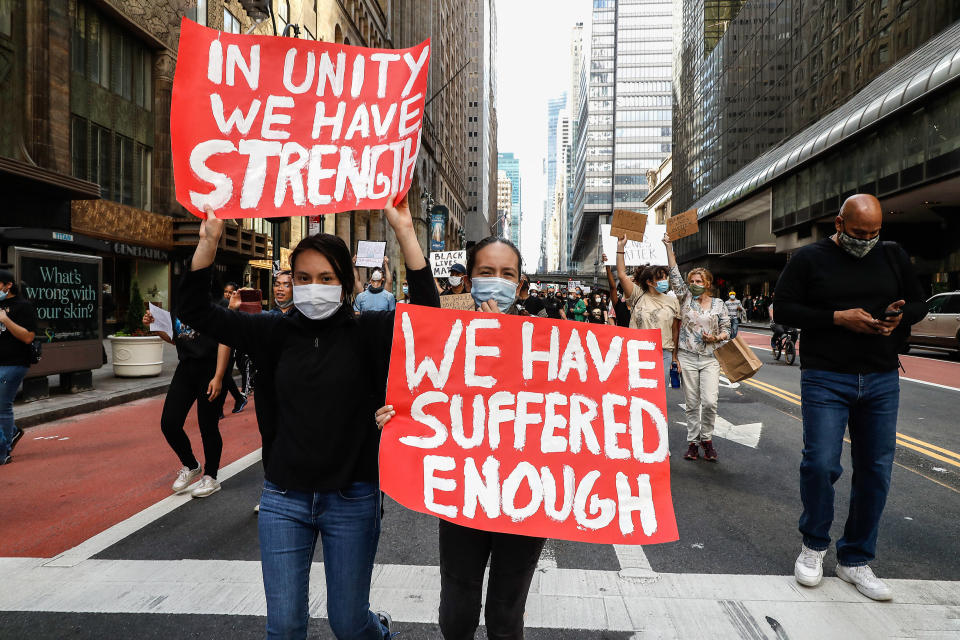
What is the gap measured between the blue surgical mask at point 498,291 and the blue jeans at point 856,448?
2142 mm

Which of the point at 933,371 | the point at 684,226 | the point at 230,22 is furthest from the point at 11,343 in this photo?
the point at 230,22

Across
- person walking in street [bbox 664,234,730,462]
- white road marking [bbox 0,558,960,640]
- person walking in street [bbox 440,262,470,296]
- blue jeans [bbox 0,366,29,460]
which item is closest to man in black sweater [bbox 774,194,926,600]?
white road marking [bbox 0,558,960,640]

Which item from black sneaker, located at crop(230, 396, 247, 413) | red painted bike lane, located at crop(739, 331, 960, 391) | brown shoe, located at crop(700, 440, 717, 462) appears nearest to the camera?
brown shoe, located at crop(700, 440, 717, 462)

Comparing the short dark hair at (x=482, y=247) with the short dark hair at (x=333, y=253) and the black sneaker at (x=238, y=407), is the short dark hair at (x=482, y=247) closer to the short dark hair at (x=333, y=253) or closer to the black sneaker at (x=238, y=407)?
the short dark hair at (x=333, y=253)

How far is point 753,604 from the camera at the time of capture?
10.4ft

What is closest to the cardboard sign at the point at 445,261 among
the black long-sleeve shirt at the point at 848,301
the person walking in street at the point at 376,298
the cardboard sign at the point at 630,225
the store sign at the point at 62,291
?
the person walking in street at the point at 376,298

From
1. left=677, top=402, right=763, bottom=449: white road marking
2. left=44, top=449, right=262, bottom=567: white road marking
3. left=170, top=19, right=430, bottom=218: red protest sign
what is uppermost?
left=170, top=19, right=430, bottom=218: red protest sign

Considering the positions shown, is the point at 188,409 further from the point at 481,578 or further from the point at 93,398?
the point at 93,398

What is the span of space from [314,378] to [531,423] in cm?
83

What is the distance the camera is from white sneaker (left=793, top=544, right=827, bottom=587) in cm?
337

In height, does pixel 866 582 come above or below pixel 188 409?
below

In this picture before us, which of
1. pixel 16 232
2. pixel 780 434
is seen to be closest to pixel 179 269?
pixel 16 232

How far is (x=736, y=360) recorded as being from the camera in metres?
6.12

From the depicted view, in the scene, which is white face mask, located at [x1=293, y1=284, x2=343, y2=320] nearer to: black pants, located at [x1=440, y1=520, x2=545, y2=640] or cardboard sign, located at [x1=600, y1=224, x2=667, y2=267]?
black pants, located at [x1=440, y1=520, x2=545, y2=640]
